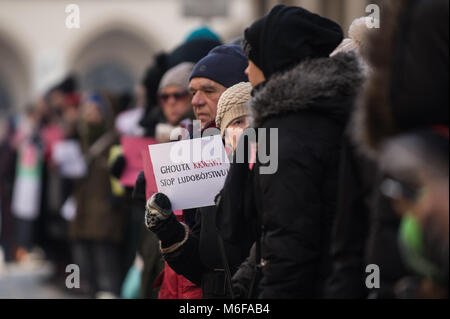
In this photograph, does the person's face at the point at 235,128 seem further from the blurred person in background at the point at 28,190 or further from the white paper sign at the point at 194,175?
the blurred person in background at the point at 28,190

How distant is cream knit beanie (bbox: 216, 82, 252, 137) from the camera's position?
11.9ft

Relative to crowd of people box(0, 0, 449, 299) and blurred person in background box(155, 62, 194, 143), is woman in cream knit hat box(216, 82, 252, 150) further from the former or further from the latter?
blurred person in background box(155, 62, 194, 143)

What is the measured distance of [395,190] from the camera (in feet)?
7.32

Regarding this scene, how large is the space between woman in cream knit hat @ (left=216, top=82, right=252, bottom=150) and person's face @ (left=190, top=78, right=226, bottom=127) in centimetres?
26

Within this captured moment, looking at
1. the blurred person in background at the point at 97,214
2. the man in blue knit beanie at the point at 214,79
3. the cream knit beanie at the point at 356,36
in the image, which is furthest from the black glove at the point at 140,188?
the blurred person in background at the point at 97,214

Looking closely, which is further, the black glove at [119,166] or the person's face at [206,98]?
the black glove at [119,166]

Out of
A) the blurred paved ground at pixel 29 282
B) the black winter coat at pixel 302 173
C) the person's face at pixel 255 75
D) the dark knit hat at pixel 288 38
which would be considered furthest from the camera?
the blurred paved ground at pixel 29 282

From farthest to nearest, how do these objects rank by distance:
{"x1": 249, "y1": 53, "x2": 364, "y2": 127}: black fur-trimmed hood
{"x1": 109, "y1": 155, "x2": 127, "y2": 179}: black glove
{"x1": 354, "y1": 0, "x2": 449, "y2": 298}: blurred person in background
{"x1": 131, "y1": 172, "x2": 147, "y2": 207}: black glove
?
{"x1": 109, "y1": 155, "x2": 127, "y2": 179}: black glove → {"x1": 131, "y1": 172, "x2": 147, "y2": 207}: black glove → {"x1": 249, "y1": 53, "x2": 364, "y2": 127}: black fur-trimmed hood → {"x1": 354, "y1": 0, "x2": 449, "y2": 298}: blurred person in background

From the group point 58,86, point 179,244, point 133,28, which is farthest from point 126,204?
point 133,28

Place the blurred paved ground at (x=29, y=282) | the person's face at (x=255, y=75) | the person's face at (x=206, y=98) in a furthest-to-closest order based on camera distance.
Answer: the blurred paved ground at (x=29, y=282)
the person's face at (x=206, y=98)
the person's face at (x=255, y=75)

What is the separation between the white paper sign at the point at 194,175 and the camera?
368cm

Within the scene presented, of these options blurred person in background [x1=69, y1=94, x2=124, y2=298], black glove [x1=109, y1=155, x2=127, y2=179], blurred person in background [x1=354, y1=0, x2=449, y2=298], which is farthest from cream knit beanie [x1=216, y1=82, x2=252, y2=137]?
blurred person in background [x1=69, y1=94, x2=124, y2=298]

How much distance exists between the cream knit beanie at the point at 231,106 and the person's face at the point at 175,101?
1.54m

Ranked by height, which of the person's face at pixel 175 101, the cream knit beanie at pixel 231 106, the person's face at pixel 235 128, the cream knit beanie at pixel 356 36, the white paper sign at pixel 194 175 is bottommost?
the white paper sign at pixel 194 175
